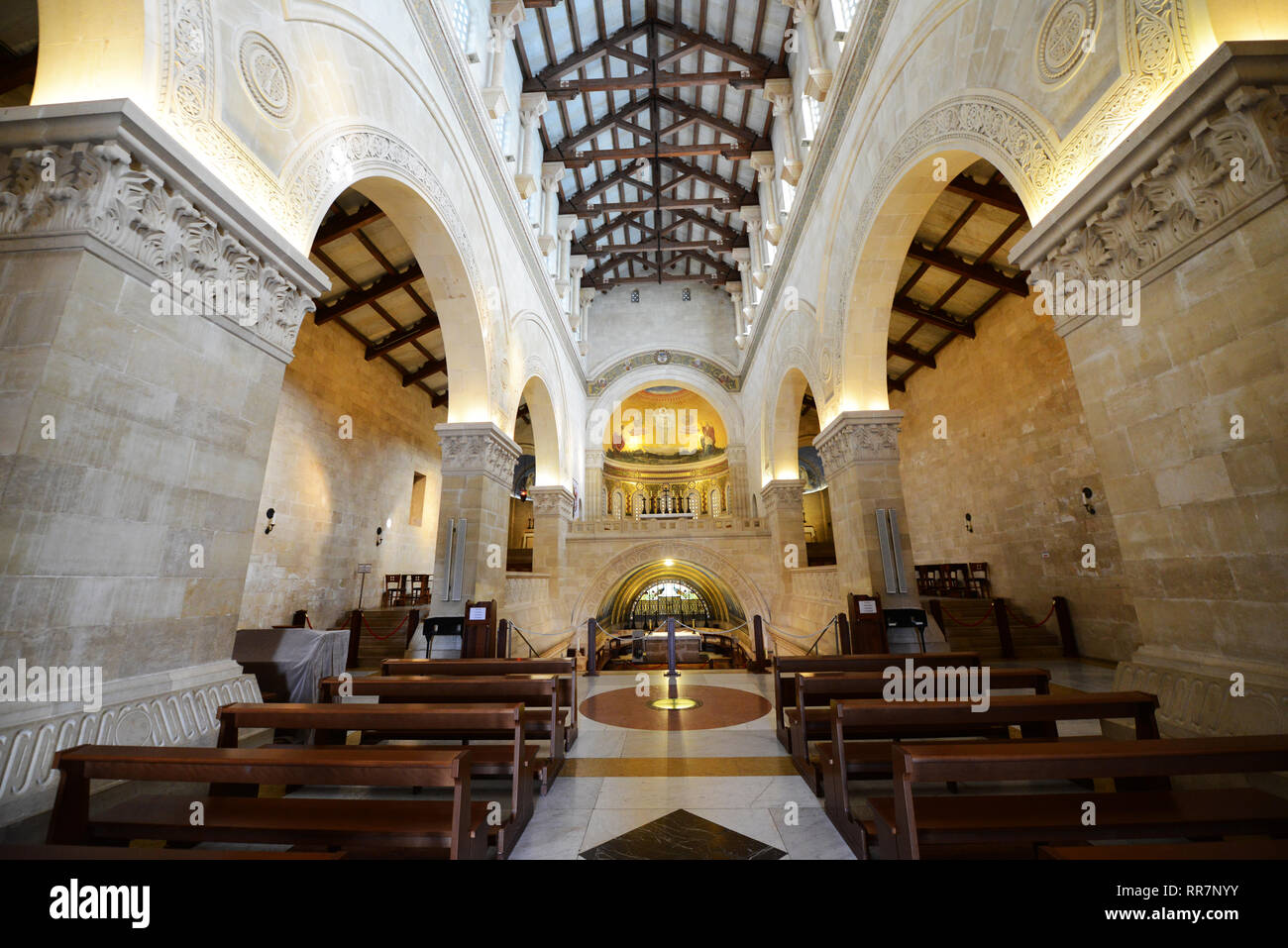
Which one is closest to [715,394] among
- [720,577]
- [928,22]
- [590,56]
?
[720,577]

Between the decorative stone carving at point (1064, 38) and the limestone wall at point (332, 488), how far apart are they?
1069 centimetres

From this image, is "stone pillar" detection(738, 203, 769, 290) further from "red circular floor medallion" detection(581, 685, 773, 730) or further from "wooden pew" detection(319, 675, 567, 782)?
"wooden pew" detection(319, 675, 567, 782)

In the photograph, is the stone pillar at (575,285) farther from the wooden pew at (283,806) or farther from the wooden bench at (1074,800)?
the wooden bench at (1074,800)

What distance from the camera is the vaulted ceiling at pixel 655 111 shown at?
1023cm

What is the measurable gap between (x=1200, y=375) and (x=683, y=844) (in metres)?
3.65

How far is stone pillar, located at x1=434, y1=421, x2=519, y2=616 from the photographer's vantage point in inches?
291

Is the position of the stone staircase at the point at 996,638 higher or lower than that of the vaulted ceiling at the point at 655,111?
lower

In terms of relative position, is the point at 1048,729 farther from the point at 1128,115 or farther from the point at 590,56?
the point at 590,56

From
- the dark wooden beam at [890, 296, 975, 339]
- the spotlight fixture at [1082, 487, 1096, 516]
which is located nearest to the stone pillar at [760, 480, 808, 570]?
the dark wooden beam at [890, 296, 975, 339]

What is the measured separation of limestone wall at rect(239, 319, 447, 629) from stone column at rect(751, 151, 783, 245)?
9.45m

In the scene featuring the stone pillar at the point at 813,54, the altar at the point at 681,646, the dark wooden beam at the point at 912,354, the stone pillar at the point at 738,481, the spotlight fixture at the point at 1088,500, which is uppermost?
the stone pillar at the point at 813,54

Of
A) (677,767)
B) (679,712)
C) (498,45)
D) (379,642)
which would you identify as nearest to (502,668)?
(677,767)

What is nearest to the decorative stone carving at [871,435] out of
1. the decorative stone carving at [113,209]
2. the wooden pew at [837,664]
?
the wooden pew at [837,664]

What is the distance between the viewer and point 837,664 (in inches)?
162
